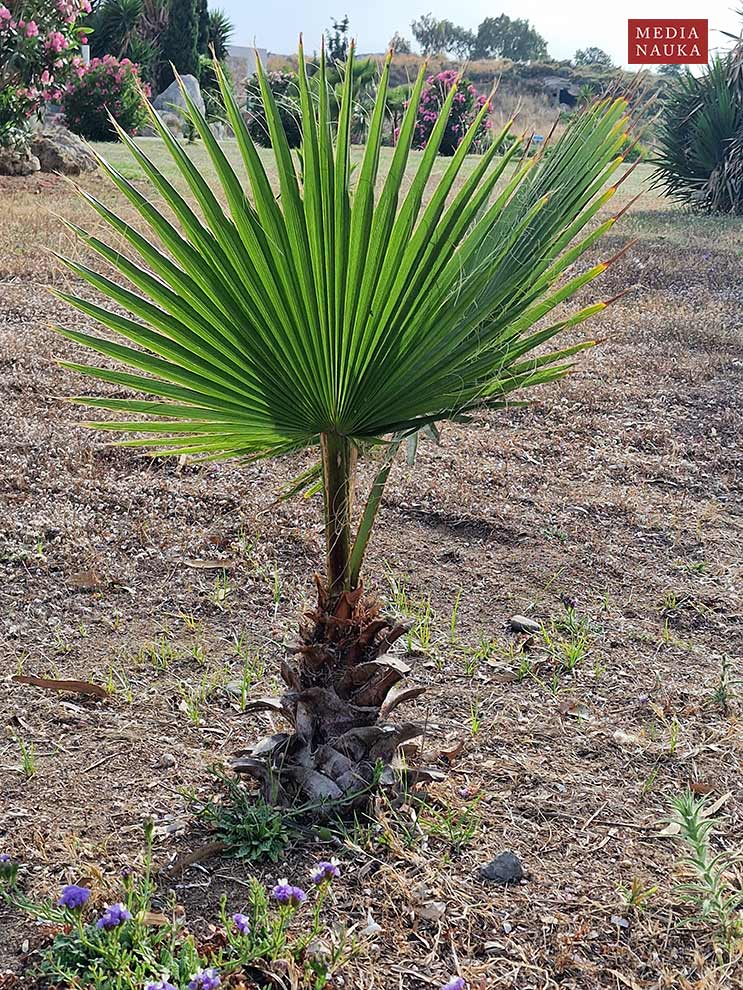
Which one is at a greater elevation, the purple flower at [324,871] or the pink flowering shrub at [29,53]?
the pink flowering shrub at [29,53]

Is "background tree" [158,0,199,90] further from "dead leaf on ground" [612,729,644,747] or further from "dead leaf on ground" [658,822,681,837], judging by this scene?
"dead leaf on ground" [658,822,681,837]

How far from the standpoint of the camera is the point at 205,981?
5.16ft

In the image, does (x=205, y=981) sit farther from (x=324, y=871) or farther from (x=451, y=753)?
(x=451, y=753)

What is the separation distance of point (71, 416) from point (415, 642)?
2260mm

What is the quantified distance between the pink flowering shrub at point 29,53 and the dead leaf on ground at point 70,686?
937 centimetres

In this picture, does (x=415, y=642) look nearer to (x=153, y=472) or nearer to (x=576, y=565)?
(x=576, y=565)

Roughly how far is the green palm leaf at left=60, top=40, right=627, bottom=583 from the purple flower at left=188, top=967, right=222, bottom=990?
3.09 feet

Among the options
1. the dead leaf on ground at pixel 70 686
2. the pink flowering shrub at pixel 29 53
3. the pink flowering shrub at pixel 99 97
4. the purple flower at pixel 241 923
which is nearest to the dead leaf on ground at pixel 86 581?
the dead leaf on ground at pixel 70 686

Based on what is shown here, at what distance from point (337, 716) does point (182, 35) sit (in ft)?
90.1

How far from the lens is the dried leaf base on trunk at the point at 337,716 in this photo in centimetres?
203

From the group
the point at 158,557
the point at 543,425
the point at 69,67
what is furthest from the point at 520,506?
the point at 69,67

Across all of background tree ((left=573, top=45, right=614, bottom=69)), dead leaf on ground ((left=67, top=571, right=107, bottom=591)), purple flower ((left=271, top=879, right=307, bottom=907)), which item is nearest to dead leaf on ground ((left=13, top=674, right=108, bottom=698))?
dead leaf on ground ((left=67, top=571, right=107, bottom=591))

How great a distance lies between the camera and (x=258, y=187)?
169cm

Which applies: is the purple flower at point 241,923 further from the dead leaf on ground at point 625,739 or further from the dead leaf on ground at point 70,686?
the dead leaf on ground at point 625,739
